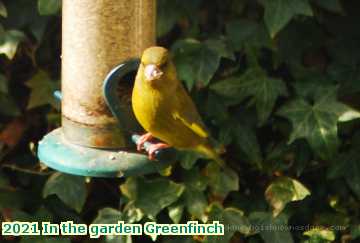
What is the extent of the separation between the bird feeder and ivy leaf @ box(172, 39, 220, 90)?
0.28 metres

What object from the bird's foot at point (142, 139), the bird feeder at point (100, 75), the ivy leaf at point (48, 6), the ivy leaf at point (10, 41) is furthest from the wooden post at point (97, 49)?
the ivy leaf at point (10, 41)

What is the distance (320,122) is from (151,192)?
0.74m

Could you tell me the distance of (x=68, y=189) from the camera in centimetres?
311

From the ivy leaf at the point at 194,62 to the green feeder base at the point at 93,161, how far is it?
0.47 meters

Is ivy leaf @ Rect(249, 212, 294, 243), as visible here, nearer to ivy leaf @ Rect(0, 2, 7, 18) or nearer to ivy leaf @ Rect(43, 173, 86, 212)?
ivy leaf @ Rect(43, 173, 86, 212)

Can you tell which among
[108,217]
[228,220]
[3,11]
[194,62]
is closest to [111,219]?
[108,217]

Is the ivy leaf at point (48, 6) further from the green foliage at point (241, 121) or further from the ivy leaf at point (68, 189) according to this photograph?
the ivy leaf at point (68, 189)

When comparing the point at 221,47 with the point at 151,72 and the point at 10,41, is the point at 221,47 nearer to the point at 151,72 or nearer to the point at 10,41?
the point at 151,72

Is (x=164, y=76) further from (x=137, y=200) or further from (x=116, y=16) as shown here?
(x=137, y=200)

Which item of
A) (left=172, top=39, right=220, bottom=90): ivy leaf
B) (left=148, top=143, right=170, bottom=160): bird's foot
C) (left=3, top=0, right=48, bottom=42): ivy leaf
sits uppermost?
(left=3, top=0, right=48, bottom=42): ivy leaf

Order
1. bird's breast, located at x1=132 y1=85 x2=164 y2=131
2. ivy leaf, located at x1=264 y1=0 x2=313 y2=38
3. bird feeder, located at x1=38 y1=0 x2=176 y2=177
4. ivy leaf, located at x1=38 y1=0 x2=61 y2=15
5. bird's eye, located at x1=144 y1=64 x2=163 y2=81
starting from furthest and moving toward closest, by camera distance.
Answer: ivy leaf, located at x1=38 y1=0 x2=61 y2=15 → ivy leaf, located at x1=264 y1=0 x2=313 y2=38 → bird feeder, located at x1=38 y1=0 x2=176 y2=177 → bird's breast, located at x1=132 y1=85 x2=164 y2=131 → bird's eye, located at x1=144 y1=64 x2=163 y2=81

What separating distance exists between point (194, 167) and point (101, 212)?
0.42 metres

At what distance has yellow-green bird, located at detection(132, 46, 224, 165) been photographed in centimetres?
240

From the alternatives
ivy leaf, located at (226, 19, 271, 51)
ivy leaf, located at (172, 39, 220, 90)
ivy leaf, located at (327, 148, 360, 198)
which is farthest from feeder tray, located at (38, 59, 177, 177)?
ivy leaf, located at (327, 148, 360, 198)
